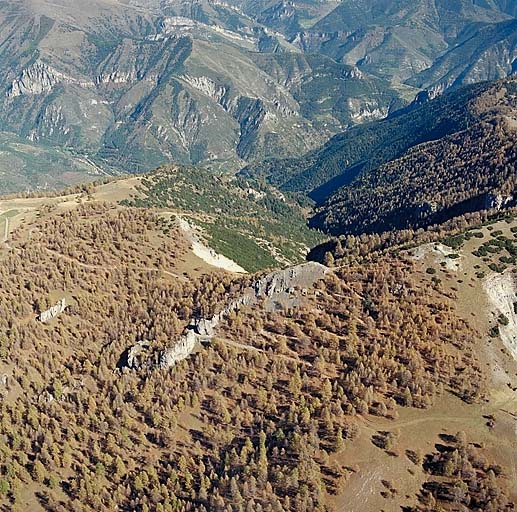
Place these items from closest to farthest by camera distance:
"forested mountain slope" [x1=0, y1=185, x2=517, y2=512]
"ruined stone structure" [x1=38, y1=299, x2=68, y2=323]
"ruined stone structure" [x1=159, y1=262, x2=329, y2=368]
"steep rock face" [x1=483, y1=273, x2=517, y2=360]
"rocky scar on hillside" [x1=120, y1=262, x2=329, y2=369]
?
1. "forested mountain slope" [x1=0, y1=185, x2=517, y2=512]
2. "steep rock face" [x1=483, y1=273, x2=517, y2=360]
3. "rocky scar on hillside" [x1=120, y1=262, x2=329, y2=369]
4. "ruined stone structure" [x1=159, y1=262, x2=329, y2=368]
5. "ruined stone structure" [x1=38, y1=299, x2=68, y2=323]

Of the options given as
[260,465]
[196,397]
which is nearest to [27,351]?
[196,397]

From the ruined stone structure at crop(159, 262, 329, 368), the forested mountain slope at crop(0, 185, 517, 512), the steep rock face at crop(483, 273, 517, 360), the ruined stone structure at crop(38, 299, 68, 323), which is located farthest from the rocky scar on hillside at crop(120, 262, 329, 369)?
the steep rock face at crop(483, 273, 517, 360)

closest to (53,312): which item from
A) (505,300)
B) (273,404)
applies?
(273,404)

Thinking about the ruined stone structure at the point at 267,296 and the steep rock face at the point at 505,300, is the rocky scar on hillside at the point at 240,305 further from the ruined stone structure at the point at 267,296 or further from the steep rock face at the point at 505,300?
the steep rock face at the point at 505,300

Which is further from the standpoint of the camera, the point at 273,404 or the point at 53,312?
the point at 53,312

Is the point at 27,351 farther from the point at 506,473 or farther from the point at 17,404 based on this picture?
the point at 506,473

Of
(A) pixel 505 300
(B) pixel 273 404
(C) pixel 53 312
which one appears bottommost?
(C) pixel 53 312

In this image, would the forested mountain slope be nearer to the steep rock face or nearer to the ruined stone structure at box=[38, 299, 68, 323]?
the ruined stone structure at box=[38, 299, 68, 323]

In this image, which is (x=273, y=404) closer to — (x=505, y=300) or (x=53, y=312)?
(x=505, y=300)
